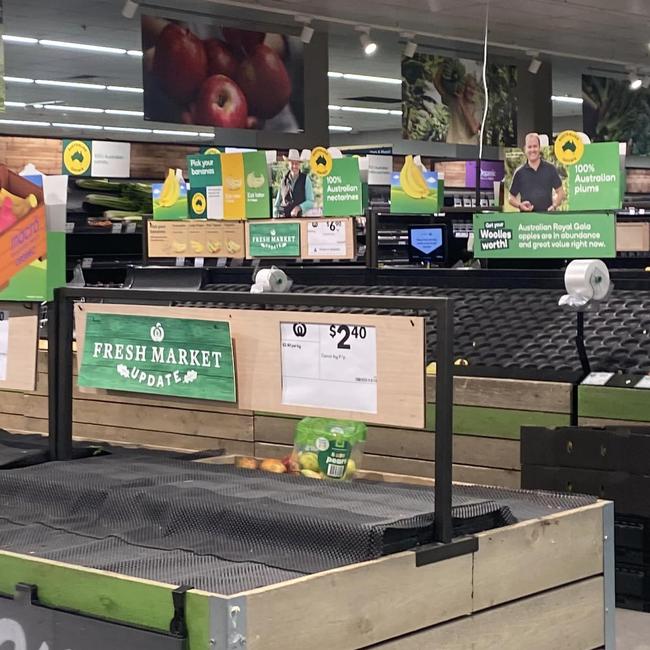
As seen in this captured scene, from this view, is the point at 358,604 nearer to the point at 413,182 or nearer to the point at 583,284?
the point at 583,284

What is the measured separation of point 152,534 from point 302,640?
1.68ft

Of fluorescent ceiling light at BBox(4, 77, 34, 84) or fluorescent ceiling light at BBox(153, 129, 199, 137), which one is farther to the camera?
fluorescent ceiling light at BBox(153, 129, 199, 137)

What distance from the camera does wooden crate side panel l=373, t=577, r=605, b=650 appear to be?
2.33 metres

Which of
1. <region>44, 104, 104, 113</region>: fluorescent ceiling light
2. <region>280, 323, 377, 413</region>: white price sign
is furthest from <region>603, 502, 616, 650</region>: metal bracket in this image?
<region>44, 104, 104, 113</region>: fluorescent ceiling light

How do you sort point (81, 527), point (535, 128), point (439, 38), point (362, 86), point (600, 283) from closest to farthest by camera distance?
1. point (81, 527)
2. point (600, 283)
3. point (439, 38)
4. point (535, 128)
5. point (362, 86)

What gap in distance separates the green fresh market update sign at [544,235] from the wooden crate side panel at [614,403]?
178 cm

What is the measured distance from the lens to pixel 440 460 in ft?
7.53

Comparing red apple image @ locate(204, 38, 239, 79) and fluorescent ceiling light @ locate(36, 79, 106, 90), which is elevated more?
fluorescent ceiling light @ locate(36, 79, 106, 90)

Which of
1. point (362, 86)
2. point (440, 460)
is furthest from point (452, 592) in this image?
point (362, 86)

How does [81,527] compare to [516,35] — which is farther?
[516,35]

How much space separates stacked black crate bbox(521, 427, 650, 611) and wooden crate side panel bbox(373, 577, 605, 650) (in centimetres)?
130

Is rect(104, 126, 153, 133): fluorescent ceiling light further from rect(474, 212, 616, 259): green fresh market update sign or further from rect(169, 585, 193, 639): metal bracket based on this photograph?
rect(169, 585, 193, 639): metal bracket

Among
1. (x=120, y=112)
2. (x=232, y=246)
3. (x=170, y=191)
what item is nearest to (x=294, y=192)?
(x=232, y=246)

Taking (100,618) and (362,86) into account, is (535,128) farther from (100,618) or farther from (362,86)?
(100,618)
